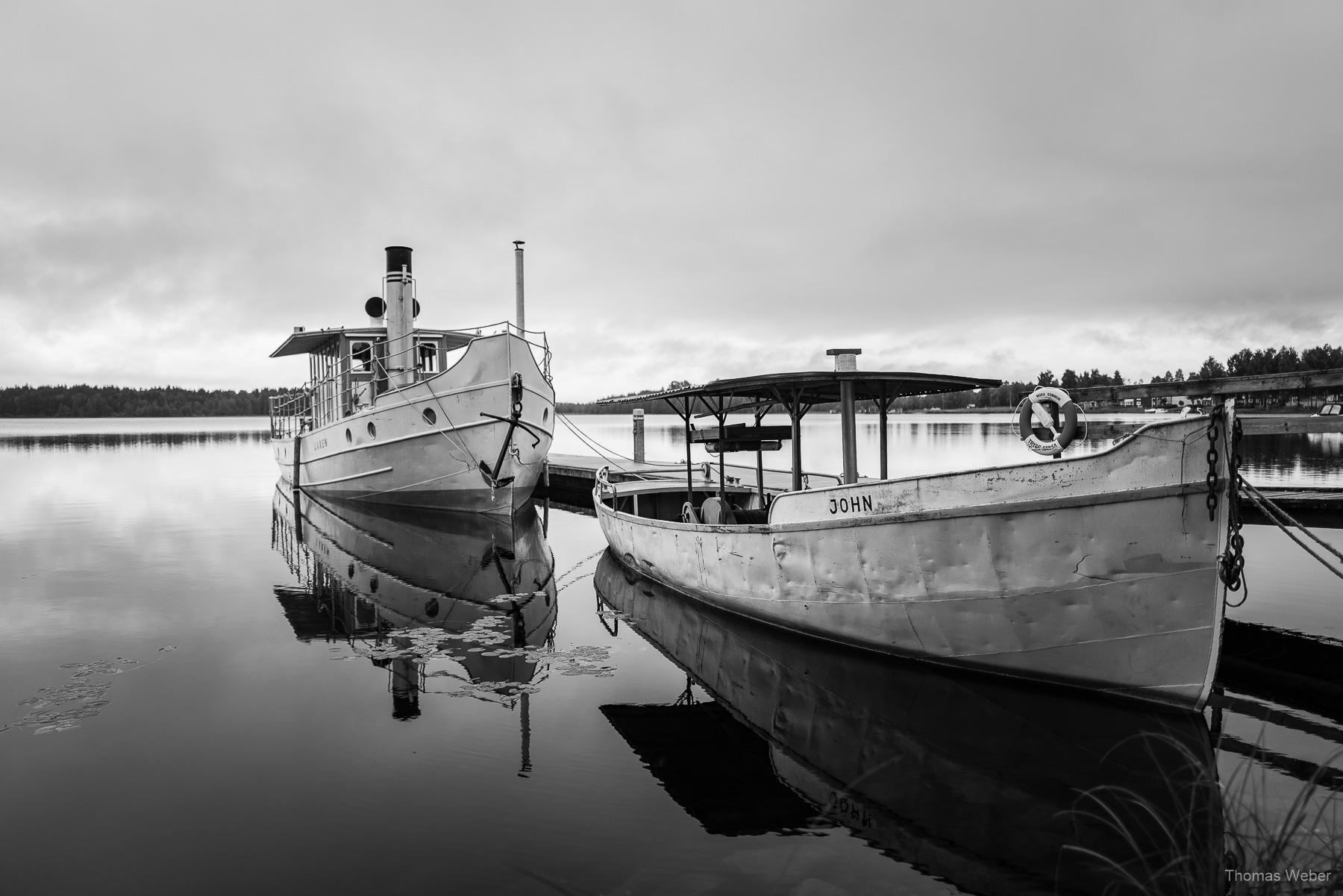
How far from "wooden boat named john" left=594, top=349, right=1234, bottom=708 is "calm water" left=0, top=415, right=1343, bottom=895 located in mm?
394

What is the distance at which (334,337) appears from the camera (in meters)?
22.7

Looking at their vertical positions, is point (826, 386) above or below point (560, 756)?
above

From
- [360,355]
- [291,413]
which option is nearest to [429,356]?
[360,355]

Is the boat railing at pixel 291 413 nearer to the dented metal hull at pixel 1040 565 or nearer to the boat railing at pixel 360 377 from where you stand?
the boat railing at pixel 360 377

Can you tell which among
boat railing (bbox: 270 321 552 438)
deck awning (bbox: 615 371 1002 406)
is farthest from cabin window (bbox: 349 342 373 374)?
deck awning (bbox: 615 371 1002 406)

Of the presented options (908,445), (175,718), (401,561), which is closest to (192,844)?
(175,718)

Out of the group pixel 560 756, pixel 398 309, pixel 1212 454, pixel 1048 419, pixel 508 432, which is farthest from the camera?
pixel 398 309

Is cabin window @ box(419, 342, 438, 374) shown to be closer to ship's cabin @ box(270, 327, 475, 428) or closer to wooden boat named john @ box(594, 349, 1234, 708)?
ship's cabin @ box(270, 327, 475, 428)

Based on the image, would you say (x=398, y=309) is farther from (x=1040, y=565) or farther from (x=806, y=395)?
(x=1040, y=565)

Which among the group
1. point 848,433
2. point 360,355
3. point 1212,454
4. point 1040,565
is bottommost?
point 1040,565

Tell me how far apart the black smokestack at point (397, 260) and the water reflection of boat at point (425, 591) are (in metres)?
6.73

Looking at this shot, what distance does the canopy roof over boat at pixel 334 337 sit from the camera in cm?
2148

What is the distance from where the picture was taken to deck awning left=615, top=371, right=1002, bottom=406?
310 inches

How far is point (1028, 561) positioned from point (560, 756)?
3988 mm
